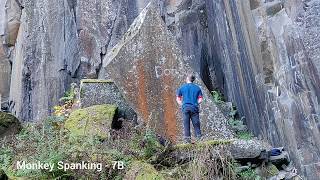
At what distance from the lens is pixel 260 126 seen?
9812mm

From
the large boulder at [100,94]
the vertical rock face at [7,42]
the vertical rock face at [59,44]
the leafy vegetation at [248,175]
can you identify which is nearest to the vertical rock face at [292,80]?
the leafy vegetation at [248,175]

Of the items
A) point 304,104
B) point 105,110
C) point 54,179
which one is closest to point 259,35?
point 304,104

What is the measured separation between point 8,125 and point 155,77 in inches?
113

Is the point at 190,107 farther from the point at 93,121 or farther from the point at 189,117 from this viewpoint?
the point at 93,121

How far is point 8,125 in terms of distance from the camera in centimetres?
958

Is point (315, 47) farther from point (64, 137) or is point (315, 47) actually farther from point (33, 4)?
point (33, 4)

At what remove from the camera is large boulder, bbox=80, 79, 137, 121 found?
33.4 ft

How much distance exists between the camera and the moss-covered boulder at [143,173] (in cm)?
622

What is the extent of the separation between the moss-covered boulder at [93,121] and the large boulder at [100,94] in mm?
614

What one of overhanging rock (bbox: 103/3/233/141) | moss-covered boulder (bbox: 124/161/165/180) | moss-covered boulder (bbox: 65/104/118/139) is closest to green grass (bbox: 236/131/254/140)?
overhanging rock (bbox: 103/3/233/141)

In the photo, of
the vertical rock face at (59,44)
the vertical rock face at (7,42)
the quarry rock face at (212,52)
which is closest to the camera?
the quarry rock face at (212,52)

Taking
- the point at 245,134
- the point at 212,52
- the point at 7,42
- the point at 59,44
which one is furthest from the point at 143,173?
the point at 7,42

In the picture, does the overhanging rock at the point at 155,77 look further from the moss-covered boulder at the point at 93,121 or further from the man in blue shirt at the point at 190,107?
the man in blue shirt at the point at 190,107

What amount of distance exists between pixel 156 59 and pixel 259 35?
77.4 inches
